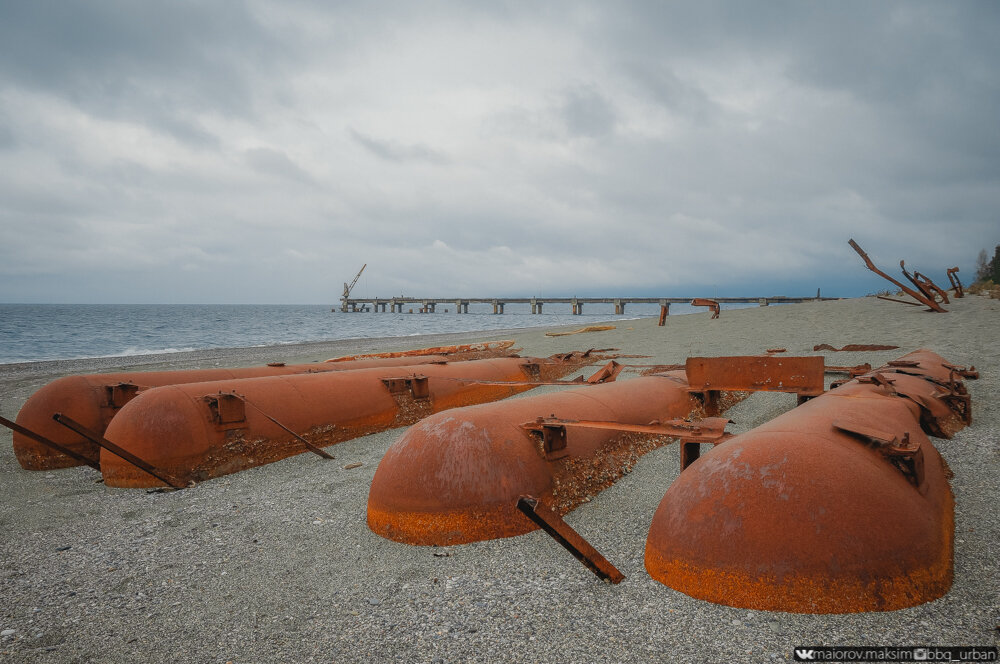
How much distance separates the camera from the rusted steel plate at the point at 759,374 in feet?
14.8

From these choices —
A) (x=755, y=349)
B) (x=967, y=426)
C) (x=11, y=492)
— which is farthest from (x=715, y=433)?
(x=755, y=349)

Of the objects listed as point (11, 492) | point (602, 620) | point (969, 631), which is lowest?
point (11, 492)

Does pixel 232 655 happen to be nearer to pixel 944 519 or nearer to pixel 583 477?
pixel 583 477

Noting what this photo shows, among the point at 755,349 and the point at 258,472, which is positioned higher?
the point at 755,349

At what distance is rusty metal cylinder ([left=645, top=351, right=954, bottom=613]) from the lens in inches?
81.9

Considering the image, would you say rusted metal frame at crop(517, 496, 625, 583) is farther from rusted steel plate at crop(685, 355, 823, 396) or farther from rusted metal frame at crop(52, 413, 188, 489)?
rusted metal frame at crop(52, 413, 188, 489)

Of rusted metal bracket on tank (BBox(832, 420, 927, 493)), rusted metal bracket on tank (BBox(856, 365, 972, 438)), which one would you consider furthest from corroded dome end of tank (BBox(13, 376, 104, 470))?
rusted metal bracket on tank (BBox(856, 365, 972, 438))

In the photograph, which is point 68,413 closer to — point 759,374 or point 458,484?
point 458,484

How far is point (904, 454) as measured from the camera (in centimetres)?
240

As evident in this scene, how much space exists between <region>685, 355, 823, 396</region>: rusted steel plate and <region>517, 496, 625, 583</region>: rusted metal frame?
9.08 ft

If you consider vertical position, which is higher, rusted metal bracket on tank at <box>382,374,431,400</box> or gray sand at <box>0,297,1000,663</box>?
rusted metal bracket on tank at <box>382,374,431,400</box>

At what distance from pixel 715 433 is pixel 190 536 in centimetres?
381

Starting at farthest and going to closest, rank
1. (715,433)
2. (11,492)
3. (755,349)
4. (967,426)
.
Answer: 1. (755,349)
2. (11,492)
3. (967,426)
4. (715,433)

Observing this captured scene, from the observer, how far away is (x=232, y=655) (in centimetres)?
241
